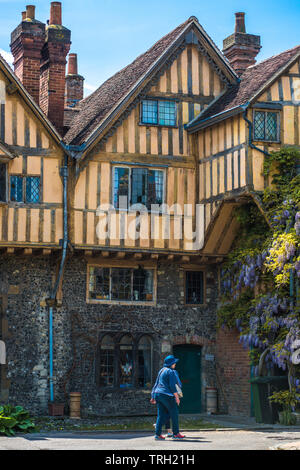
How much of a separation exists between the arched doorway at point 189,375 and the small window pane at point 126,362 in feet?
4.42

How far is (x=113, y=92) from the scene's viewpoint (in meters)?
25.1

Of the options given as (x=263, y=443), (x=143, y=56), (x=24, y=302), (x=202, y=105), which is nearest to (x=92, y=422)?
(x=24, y=302)

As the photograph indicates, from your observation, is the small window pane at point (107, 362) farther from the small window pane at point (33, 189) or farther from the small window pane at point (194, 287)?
the small window pane at point (33, 189)

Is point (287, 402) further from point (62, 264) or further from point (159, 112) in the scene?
point (159, 112)

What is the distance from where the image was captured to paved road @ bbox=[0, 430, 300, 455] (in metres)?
14.8

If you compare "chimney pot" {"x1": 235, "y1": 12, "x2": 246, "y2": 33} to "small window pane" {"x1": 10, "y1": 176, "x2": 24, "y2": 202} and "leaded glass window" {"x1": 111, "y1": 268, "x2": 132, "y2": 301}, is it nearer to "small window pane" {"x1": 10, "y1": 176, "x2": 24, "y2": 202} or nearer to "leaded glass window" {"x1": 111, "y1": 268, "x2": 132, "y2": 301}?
"leaded glass window" {"x1": 111, "y1": 268, "x2": 132, "y2": 301}

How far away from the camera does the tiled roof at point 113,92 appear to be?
77.5 ft

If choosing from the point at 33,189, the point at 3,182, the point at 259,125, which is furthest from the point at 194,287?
the point at 3,182

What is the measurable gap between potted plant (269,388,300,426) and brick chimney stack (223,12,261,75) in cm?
1065

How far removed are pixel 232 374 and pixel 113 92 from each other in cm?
870


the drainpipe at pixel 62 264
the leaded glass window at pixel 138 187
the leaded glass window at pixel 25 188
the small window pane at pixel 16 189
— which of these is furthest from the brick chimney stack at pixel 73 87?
the small window pane at pixel 16 189

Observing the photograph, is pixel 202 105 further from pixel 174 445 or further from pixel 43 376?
pixel 174 445

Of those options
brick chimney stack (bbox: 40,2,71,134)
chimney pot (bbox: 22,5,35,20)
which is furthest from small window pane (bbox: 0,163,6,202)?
chimney pot (bbox: 22,5,35,20)

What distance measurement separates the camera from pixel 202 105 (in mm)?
24266
